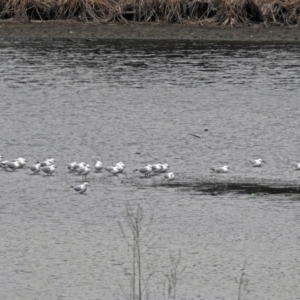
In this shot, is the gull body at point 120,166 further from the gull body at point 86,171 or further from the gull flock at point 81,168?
the gull body at point 86,171

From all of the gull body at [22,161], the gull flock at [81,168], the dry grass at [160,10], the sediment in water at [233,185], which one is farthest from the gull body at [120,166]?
the dry grass at [160,10]

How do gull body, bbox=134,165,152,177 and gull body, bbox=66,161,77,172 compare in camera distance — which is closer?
gull body, bbox=134,165,152,177

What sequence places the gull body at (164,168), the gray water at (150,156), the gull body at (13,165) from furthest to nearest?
the gull body at (13,165) → the gull body at (164,168) → the gray water at (150,156)

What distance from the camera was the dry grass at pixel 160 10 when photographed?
29.4m

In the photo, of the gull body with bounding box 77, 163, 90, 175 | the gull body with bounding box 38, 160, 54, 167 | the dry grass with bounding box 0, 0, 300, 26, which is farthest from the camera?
the dry grass with bounding box 0, 0, 300, 26

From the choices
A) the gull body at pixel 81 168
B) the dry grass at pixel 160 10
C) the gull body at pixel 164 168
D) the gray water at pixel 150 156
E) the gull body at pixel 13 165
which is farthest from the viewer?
the dry grass at pixel 160 10

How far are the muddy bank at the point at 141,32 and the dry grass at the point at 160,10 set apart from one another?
382 mm

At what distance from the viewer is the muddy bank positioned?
27641mm

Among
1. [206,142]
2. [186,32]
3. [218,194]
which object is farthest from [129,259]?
[186,32]

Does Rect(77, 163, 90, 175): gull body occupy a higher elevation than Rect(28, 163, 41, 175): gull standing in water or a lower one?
higher

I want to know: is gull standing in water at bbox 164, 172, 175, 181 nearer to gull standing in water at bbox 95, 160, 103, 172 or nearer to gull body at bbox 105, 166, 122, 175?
gull body at bbox 105, 166, 122, 175

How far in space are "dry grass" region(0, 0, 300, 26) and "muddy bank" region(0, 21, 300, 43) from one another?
0.38 metres

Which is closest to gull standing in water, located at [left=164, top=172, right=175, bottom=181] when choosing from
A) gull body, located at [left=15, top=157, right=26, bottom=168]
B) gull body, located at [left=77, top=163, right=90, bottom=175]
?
gull body, located at [left=77, top=163, right=90, bottom=175]

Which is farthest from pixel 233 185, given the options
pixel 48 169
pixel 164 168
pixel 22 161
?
pixel 22 161
